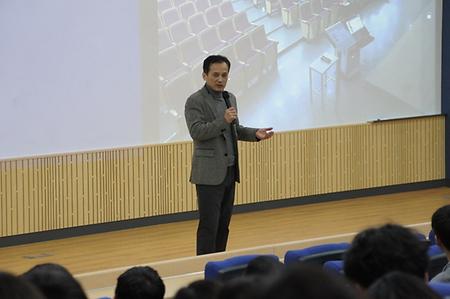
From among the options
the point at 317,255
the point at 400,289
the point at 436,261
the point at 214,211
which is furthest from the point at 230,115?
the point at 400,289

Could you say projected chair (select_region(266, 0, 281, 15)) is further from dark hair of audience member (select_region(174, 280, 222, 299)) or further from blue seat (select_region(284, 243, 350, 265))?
dark hair of audience member (select_region(174, 280, 222, 299))

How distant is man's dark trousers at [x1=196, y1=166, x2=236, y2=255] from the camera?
6410 mm

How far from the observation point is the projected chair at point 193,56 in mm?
8891

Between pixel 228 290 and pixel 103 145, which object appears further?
pixel 103 145

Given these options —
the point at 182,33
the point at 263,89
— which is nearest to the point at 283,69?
the point at 263,89

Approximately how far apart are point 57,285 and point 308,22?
25.6ft

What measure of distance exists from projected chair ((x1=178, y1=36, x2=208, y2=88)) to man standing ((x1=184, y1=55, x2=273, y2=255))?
2436 mm

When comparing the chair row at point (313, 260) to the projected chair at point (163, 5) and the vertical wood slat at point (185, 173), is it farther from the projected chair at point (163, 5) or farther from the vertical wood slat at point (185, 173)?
the projected chair at point (163, 5)

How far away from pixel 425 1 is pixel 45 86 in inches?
Result: 185

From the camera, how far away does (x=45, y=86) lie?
26.7 feet

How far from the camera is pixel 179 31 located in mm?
8852

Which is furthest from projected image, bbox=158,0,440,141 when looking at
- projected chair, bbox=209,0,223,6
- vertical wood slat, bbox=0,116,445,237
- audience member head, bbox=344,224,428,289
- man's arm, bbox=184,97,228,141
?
audience member head, bbox=344,224,428,289

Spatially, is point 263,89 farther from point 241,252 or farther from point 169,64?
point 241,252

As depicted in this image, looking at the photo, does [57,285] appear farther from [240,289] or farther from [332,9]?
[332,9]
